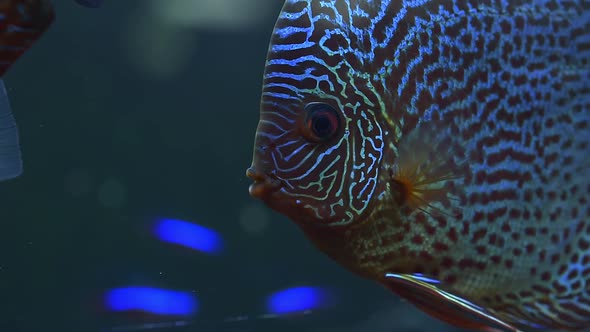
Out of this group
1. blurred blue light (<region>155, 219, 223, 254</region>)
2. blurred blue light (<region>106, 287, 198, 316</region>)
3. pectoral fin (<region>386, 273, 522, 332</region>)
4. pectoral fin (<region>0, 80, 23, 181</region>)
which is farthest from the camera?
blurred blue light (<region>155, 219, 223, 254</region>)

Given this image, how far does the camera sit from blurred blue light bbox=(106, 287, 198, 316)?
2920mm

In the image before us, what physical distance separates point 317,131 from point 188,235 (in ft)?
7.75

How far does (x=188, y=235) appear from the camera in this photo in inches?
126

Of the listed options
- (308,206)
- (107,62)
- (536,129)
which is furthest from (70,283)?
(536,129)

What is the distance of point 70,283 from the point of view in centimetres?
306

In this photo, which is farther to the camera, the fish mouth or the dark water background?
the dark water background

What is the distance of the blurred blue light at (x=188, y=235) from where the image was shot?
125 inches

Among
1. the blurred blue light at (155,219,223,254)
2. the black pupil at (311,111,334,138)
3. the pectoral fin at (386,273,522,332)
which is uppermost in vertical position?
the black pupil at (311,111,334,138)

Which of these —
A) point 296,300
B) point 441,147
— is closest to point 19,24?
point 441,147

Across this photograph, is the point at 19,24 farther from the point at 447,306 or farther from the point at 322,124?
the point at 447,306

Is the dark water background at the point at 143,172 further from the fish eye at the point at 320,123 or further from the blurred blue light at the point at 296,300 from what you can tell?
the fish eye at the point at 320,123

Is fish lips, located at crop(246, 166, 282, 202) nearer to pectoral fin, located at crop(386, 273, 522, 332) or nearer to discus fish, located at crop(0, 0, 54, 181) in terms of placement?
pectoral fin, located at crop(386, 273, 522, 332)

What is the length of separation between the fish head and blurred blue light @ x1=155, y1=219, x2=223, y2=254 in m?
2.29

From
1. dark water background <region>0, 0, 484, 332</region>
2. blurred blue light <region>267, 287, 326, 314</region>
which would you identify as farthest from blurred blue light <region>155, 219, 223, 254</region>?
blurred blue light <region>267, 287, 326, 314</region>
